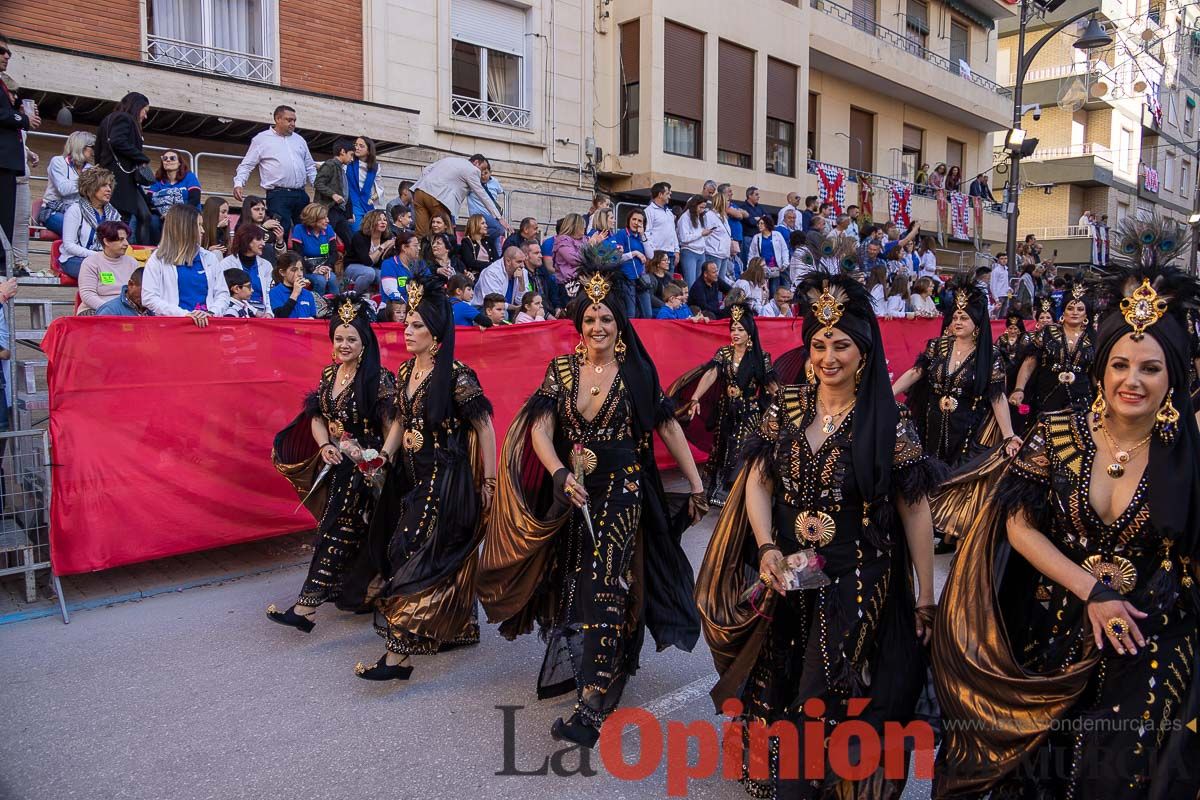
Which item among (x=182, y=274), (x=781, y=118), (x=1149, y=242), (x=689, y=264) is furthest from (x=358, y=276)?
(x=781, y=118)

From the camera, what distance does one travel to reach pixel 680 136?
1733 cm

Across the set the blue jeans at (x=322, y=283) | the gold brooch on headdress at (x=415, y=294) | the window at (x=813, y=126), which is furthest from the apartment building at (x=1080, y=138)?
the gold brooch on headdress at (x=415, y=294)

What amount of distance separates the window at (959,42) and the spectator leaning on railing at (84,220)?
2450 cm

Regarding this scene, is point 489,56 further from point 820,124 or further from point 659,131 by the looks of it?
point 820,124

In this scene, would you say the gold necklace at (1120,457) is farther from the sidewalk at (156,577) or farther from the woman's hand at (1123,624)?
the sidewalk at (156,577)

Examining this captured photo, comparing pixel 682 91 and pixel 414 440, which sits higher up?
pixel 682 91

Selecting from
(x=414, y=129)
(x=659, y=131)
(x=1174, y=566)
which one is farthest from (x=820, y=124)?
(x=1174, y=566)

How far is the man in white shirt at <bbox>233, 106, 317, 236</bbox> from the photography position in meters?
9.81

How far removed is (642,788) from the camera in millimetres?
3598

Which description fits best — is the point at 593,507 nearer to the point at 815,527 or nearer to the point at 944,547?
the point at 815,527

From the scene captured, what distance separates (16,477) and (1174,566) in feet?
19.7

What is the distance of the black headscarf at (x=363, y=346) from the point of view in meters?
5.22

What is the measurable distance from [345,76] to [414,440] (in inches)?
377

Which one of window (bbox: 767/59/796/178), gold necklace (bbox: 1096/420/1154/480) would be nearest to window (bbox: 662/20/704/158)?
window (bbox: 767/59/796/178)
